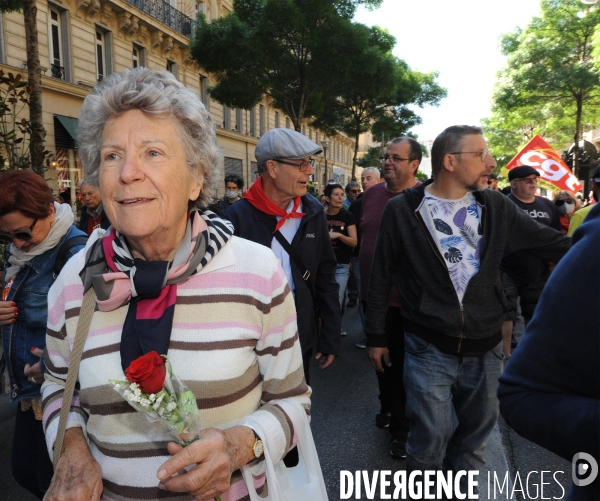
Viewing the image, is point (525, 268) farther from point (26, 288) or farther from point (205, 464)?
point (205, 464)

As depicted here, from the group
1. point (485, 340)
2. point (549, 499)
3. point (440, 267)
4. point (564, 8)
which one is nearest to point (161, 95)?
point (440, 267)

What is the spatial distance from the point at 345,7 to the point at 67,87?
946cm

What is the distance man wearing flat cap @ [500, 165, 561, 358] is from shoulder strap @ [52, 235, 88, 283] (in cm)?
407

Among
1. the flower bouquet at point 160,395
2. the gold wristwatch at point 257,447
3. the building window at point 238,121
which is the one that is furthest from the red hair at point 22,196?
the building window at point 238,121

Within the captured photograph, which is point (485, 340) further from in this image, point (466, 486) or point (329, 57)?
point (329, 57)

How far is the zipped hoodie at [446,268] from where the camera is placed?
2.61m

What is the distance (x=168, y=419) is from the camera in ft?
4.01

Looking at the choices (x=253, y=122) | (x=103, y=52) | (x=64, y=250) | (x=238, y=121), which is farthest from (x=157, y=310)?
(x=253, y=122)

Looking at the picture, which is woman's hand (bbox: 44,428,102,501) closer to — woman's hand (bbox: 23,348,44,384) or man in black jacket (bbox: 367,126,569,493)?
woman's hand (bbox: 23,348,44,384)

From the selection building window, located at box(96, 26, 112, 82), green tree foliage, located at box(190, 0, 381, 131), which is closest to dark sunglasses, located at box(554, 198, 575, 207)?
green tree foliage, located at box(190, 0, 381, 131)

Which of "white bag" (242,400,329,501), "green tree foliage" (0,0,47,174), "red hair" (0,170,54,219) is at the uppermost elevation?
"green tree foliage" (0,0,47,174)

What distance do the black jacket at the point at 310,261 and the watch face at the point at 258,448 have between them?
1.55 metres

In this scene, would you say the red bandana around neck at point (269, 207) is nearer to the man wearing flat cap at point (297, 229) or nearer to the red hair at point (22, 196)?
the man wearing flat cap at point (297, 229)

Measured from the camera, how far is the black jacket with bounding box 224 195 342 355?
3045mm
